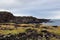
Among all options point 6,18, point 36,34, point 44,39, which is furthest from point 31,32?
point 6,18

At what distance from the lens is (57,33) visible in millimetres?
56281

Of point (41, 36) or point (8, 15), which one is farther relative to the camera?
point (8, 15)

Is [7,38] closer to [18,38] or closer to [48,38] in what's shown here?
[18,38]

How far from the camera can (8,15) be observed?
484 feet

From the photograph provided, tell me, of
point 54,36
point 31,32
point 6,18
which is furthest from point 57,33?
point 6,18

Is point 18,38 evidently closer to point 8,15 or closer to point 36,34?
point 36,34

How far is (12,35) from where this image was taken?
51.0m

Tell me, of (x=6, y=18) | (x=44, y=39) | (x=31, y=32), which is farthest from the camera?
(x=6, y=18)

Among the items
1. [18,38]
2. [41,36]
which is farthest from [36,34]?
[18,38]

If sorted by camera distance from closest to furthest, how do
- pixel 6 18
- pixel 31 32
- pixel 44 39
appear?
pixel 44 39 < pixel 31 32 < pixel 6 18

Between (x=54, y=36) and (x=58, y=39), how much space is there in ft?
7.41

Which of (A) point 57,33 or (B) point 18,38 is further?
(A) point 57,33

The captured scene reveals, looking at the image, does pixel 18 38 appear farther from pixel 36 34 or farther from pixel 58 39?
pixel 58 39

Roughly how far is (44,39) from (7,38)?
7.31 m
